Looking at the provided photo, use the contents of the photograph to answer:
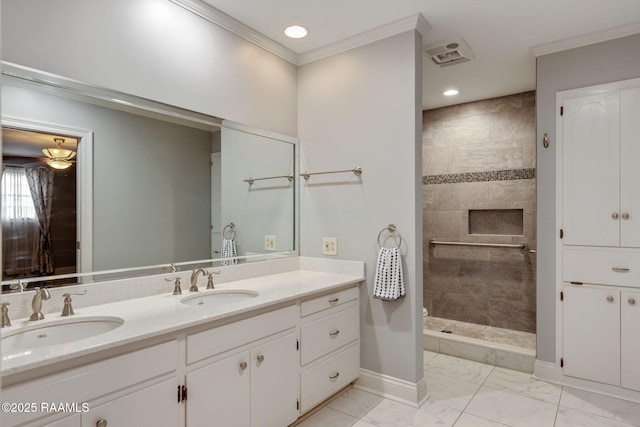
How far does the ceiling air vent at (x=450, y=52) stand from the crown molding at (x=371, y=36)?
0.24 meters

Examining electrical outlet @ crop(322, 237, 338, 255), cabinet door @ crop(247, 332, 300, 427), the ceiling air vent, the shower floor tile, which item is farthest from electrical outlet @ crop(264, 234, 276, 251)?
the shower floor tile

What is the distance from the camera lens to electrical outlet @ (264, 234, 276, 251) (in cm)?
284

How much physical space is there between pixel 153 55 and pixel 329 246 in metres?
1.64

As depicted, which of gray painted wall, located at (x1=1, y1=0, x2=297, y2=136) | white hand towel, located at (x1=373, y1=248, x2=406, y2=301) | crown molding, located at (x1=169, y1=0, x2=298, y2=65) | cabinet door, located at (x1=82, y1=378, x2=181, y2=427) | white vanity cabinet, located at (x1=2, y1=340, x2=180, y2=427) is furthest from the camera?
white hand towel, located at (x1=373, y1=248, x2=406, y2=301)

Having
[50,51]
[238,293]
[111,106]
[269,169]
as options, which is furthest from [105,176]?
[269,169]

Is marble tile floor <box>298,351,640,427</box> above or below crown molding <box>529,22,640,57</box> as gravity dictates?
below

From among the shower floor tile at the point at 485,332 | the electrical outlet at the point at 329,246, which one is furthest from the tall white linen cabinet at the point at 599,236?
the electrical outlet at the point at 329,246

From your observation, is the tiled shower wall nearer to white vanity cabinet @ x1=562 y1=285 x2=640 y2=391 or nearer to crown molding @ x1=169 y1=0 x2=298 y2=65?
white vanity cabinet @ x1=562 y1=285 x2=640 y2=391

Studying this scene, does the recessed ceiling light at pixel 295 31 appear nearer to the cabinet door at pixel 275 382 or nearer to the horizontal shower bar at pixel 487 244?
the cabinet door at pixel 275 382

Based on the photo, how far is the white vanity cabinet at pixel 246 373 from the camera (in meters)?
1.68

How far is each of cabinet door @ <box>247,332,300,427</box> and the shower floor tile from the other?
2.02 m

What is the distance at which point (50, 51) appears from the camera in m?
1.76

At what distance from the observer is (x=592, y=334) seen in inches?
105

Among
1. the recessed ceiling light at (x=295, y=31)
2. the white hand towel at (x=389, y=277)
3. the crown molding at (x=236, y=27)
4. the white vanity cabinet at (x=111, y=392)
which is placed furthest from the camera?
the recessed ceiling light at (x=295, y=31)
